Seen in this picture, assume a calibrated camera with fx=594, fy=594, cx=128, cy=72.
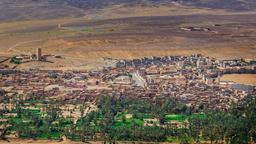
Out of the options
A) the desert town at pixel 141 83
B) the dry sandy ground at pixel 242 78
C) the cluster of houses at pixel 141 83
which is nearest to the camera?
the desert town at pixel 141 83

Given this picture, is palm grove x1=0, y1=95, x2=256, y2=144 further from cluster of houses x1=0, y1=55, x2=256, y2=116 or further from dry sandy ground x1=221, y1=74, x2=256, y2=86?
dry sandy ground x1=221, y1=74, x2=256, y2=86

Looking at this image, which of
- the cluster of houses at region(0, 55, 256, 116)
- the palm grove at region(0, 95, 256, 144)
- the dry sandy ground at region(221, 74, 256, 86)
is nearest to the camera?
the palm grove at region(0, 95, 256, 144)

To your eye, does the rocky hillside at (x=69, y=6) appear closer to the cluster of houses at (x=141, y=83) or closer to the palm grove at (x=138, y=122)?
the cluster of houses at (x=141, y=83)

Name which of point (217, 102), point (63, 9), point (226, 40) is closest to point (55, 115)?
point (217, 102)

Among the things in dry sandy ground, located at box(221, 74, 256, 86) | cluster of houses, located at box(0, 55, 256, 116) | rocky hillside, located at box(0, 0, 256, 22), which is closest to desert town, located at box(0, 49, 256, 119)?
cluster of houses, located at box(0, 55, 256, 116)

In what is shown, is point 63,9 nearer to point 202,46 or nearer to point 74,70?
point 202,46

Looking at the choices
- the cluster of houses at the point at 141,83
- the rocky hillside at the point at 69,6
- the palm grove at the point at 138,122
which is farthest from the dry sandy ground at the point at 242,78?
the rocky hillside at the point at 69,6
